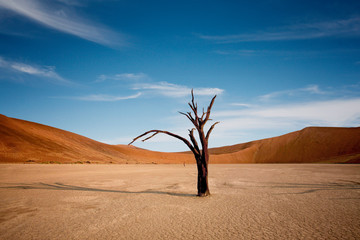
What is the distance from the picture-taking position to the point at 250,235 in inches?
149

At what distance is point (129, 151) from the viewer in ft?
202

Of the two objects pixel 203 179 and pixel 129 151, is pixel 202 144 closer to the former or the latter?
pixel 203 179

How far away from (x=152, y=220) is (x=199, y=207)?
1671 millimetres

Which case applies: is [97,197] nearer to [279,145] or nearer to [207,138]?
[207,138]

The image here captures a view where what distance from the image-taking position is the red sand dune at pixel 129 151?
3047cm

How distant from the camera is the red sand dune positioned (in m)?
30.5

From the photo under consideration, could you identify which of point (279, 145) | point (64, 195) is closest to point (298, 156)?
point (279, 145)

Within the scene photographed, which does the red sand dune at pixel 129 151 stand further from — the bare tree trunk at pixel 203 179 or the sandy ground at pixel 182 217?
the bare tree trunk at pixel 203 179

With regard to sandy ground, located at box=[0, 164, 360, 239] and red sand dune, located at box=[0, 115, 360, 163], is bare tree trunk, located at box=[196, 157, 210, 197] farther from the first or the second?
red sand dune, located at box=[0, 115, 360, 163]

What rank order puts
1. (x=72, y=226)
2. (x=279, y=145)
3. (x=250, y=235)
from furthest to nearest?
(x=279, y=145), (x=72, y=226), (x=250, y=235)

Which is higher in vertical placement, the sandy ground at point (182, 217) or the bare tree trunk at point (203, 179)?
the bare tree trunk at point (203, 179)

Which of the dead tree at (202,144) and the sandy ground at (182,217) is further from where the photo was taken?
the dead tree at (202,144)

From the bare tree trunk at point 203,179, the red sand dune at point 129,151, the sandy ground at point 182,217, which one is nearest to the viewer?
the sandy ground at point 182,217

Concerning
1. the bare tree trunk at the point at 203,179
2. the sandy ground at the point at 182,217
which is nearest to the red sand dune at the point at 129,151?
the sandy ground at the point at 182,217
